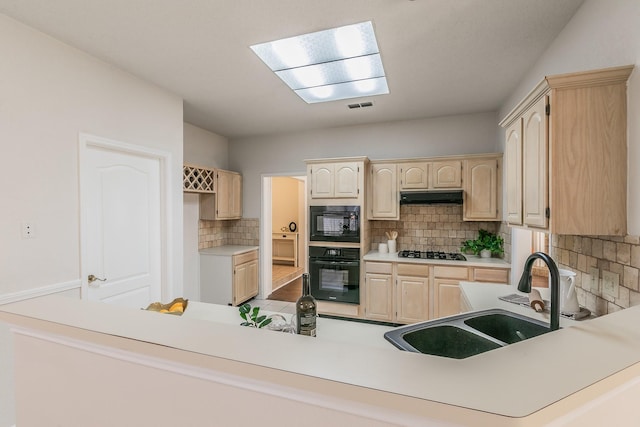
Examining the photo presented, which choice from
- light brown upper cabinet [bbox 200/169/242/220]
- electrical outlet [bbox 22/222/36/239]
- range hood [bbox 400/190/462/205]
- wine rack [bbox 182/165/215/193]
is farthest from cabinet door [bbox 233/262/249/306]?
range hood [bbox 400/190/462/205]

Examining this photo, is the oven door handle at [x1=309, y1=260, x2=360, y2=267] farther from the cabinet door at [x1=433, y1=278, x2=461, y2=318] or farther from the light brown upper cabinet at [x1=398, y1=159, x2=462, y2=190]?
the light brown upper cabinet at [x1=398, y1=159, x2=462, y2=190]

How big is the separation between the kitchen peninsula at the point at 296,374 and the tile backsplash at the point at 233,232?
3.50 meters

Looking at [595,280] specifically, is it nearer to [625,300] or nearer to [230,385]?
[625,300]

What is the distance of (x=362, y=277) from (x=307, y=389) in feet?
10.2

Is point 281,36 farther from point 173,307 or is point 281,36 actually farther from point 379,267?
point 379,267

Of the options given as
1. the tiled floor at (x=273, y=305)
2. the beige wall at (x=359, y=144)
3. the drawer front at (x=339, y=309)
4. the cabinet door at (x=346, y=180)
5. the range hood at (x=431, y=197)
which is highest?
the beige wall at (x=359, y=144)

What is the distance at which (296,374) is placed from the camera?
23.4 inches

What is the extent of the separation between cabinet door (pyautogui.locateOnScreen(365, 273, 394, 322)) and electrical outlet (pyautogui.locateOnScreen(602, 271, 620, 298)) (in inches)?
86.3

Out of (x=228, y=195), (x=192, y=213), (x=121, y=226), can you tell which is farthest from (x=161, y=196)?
(x=228, y=195)

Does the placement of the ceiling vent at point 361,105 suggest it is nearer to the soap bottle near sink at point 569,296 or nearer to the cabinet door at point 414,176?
the cabinet door at point 414,176

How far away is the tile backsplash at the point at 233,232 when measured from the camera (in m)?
4.51

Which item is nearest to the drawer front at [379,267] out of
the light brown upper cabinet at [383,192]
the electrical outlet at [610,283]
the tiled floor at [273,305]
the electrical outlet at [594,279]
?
the light brown upper cabinet at [383,192]

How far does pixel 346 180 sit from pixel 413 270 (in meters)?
1.38

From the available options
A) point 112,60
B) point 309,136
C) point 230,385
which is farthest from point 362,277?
point 112,60
